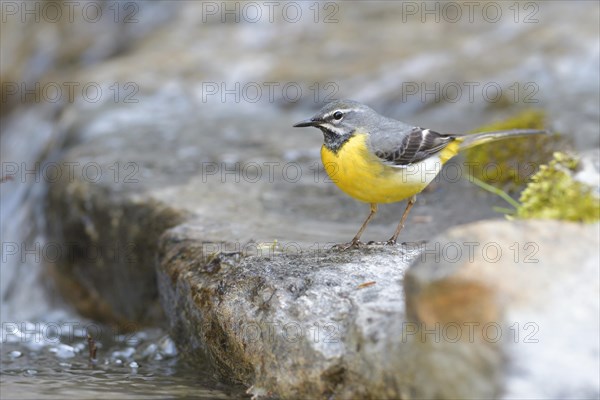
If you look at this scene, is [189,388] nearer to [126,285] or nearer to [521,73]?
[126,285]

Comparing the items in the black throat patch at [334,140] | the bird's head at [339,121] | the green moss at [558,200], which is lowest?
the green moss at [558,200]

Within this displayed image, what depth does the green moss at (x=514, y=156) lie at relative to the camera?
8.41 meters

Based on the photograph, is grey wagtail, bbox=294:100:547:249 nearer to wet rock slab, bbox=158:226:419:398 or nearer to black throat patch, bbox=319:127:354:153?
black throat patch, bbox=319:127:354:153

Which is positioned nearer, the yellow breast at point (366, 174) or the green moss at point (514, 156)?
the yellow breast at point (366, 174)

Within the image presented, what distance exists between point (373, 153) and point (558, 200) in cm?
191

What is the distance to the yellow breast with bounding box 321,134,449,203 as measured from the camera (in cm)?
604

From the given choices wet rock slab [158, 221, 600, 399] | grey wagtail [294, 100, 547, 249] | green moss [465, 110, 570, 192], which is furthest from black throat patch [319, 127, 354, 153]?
green moss [465, 110, 570, 192]

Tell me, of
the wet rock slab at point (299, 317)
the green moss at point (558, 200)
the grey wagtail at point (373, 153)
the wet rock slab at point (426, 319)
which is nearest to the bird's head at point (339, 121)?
the grey wagtail at point (373, 153)

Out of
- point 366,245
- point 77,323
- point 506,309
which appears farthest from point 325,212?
point 506,309

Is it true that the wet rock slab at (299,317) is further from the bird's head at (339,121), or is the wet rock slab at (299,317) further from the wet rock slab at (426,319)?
the bird's head at (339,121)

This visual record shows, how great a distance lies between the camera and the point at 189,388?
217 inches

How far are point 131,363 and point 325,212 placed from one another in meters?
2.62

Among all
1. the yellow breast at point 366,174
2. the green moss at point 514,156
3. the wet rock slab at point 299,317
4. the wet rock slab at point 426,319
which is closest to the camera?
the wet rock slab at point 426,319

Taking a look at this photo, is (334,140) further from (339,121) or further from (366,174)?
(366,174)
